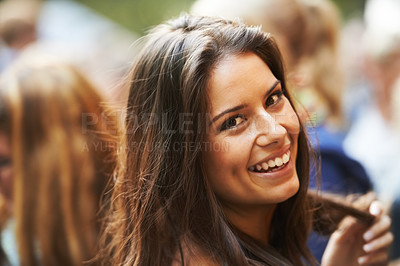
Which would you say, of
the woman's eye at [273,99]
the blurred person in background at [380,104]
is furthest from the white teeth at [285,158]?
the blurred person in background at [380,104]

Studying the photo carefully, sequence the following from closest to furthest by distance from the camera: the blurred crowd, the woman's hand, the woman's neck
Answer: the woman's neck < the woman's hand < the blurred crowd

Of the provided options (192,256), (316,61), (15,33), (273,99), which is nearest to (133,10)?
(15,33)

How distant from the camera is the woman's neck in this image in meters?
1.55

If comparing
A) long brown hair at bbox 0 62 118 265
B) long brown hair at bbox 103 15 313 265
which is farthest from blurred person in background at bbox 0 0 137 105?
long brown hair at bbox 103 15 313 265

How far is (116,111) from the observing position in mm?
1866

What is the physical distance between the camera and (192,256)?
146 cm

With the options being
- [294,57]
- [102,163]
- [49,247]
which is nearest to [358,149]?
[294,57]

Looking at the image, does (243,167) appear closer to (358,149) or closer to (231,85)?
(231,85)

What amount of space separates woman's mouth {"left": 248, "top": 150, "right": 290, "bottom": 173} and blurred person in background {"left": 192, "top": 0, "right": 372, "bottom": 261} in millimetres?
419

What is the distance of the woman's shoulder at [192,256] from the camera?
56.7 inches

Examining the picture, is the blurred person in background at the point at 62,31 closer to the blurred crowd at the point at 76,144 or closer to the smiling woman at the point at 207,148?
the blurred crowd at the point at 76,144

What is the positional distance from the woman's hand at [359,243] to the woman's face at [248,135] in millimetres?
314

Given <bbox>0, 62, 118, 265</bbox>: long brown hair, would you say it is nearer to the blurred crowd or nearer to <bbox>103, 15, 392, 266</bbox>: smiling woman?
the blurred crowd

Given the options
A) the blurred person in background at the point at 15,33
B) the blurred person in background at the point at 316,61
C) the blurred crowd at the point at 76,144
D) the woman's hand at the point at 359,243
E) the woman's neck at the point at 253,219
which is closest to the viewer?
the woman's neck at the point at 253,219
